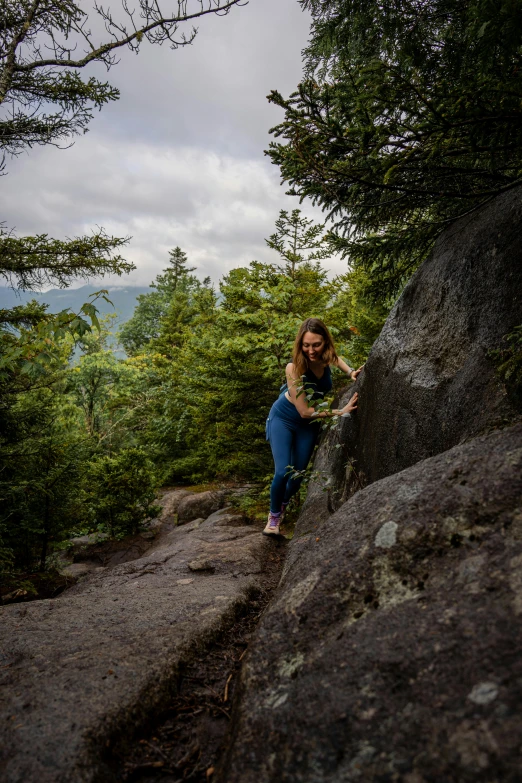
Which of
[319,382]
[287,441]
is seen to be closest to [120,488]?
[287,441]

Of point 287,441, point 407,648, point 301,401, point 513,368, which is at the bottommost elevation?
point 407,648

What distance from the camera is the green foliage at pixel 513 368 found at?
7.94ft

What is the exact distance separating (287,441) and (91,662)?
136 inches

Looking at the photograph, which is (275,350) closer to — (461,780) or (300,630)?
(300,630)

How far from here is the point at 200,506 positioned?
10.6m

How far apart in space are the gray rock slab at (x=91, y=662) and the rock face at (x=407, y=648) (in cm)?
59

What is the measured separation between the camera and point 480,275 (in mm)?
3283

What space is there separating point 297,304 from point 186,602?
26.0ft

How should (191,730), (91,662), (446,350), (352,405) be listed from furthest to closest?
(352,405), (446,350), (91,662), (191,730)

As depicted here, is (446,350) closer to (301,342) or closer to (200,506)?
(301,342)

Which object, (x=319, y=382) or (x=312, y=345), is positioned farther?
(x=319, y=382)

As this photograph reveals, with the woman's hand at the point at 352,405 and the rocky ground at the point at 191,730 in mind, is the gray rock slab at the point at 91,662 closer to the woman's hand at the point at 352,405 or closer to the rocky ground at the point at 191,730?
the rocky ground at the point at 191,730

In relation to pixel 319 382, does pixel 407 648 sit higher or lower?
lower

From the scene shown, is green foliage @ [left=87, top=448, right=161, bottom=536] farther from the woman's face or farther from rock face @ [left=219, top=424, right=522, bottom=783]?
rock face @ [left=219, top=424, right=522, bottom=783]
